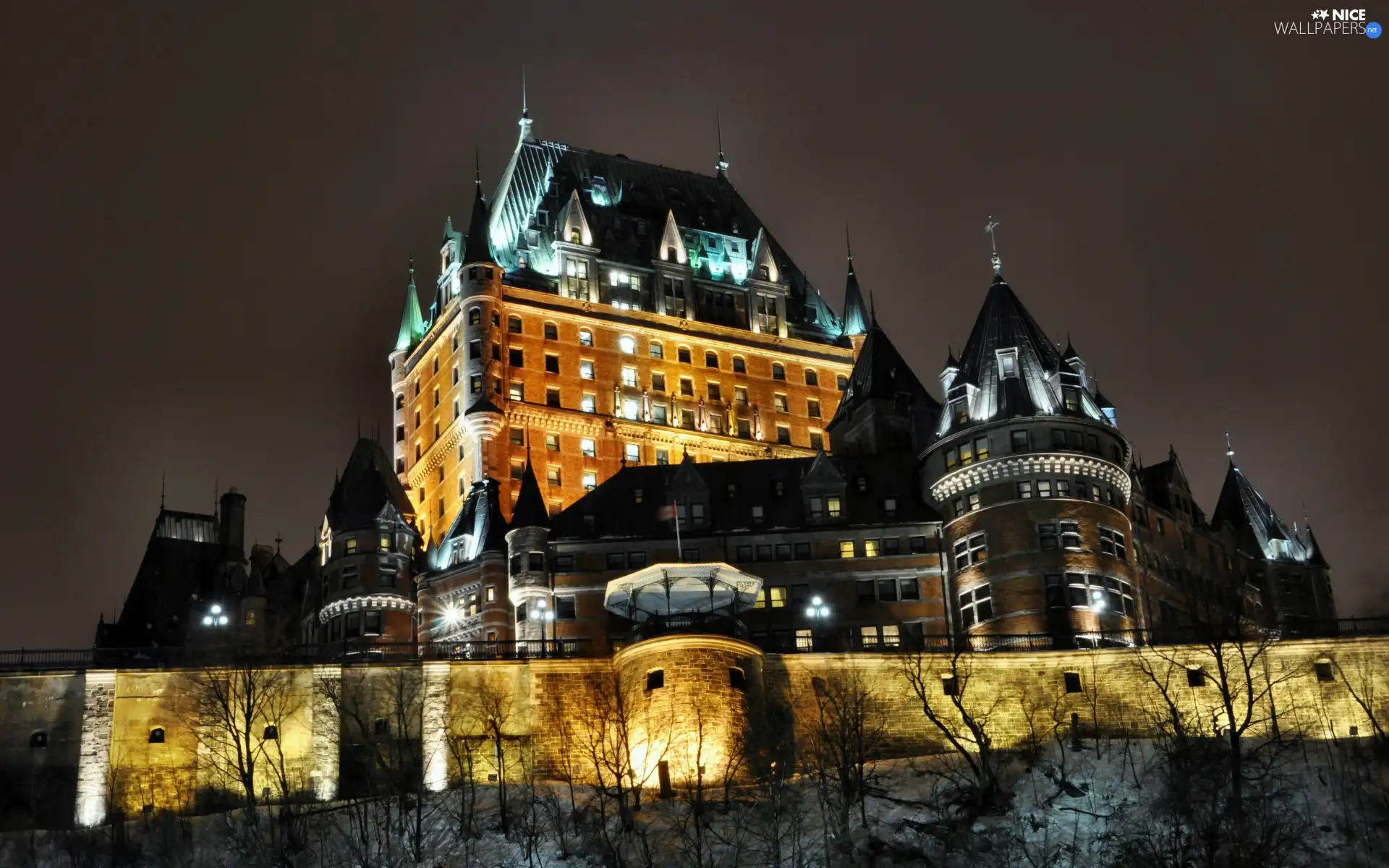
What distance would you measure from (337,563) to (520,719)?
24980 millimetres

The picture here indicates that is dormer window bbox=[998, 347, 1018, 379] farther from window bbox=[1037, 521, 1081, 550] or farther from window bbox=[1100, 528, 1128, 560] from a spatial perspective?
window bbox=[1100, 528, 1128, 560]

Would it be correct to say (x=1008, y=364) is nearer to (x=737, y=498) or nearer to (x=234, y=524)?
(x=737, y=498)

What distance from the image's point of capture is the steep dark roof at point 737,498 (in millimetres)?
113312

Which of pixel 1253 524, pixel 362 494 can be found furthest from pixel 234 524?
pixel 1253 524

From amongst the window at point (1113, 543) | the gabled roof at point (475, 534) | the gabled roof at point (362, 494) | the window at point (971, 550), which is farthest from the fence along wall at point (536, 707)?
the gabled roof at point (362, 494)

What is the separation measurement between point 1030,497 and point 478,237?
5243 cm

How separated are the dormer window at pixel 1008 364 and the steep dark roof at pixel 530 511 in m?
26.1

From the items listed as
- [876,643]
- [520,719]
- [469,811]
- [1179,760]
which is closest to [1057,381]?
[876,643]

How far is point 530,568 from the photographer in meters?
110

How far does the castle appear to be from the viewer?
97.4m

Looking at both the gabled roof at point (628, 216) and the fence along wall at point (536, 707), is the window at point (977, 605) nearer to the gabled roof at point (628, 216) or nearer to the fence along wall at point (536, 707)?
the fence along wall at point (536, 707)

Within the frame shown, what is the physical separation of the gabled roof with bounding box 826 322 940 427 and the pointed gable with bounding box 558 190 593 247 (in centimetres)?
2562

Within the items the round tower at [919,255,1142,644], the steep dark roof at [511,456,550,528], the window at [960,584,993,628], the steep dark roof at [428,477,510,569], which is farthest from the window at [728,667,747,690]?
the steep dark roof at [428,477,510,569]

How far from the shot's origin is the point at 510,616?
366 feet
